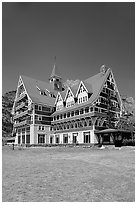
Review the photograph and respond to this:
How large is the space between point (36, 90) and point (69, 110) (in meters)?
15.1

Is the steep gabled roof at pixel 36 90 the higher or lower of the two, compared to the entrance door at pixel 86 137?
higher

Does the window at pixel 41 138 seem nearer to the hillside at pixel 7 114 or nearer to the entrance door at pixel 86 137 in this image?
the entrance door at pixel 86 137

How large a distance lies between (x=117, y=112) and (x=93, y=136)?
1128cm

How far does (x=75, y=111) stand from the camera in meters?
47.7

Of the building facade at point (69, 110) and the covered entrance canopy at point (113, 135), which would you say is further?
the building facade at point (69, 110)

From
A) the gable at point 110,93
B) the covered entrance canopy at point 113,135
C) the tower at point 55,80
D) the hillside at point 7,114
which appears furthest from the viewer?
the hillside at point 7,114

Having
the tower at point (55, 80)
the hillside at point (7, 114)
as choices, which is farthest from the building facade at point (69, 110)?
the hillside at point (7, 114)

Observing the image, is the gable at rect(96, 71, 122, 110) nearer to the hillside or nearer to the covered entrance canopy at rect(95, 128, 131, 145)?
the covered entrance canopy at rect(95, 128, 131, 145)

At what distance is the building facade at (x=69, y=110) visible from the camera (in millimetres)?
43844

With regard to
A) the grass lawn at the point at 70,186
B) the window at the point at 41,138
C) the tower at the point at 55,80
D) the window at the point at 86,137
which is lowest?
the window at the point at 41,138

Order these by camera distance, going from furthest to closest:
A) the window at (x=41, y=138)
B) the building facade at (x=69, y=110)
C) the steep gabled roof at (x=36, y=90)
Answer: the steep gabled roof at (x=36, y=90) → the window at (x=41, y=138) → the building facade at (x=69, y=110)

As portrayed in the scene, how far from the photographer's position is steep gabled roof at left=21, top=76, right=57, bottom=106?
2153 inches

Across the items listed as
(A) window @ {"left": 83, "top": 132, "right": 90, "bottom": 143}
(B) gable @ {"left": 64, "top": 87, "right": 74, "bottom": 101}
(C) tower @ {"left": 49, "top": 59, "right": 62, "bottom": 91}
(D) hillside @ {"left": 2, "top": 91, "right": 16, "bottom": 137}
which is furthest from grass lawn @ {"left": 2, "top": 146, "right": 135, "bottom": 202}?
(D) hillside @ {"left": 2, "top": 91, "right": 16, "bottom": 137}

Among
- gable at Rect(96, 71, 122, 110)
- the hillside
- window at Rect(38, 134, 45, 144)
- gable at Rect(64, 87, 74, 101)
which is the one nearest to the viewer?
gable at Rect(96, 71, 122, 110)
